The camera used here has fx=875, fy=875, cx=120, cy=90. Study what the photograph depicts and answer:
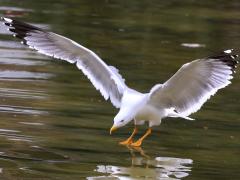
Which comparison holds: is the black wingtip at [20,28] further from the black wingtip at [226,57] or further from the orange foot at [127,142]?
the black wingtip at [226,57]

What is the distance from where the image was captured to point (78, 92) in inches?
424

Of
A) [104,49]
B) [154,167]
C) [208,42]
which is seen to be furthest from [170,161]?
[208,42]

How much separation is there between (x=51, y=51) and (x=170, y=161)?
1.89 metres

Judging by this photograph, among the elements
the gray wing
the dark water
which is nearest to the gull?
the gray wing

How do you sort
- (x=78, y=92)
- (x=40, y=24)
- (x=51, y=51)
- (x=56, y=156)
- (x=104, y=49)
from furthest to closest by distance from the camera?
(x=40, y=24) < (x=104, y=49) < (x=78, y=92) < (x=51, y=51) < (x=56, y=156)

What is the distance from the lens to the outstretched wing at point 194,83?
8.15 metres

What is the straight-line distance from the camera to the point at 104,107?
1014 centimetres

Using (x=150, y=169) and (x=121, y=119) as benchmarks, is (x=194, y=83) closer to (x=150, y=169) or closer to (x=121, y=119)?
(x=121, y=119)

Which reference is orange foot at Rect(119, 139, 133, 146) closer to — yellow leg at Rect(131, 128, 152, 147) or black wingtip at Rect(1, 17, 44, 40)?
yellow leg at Rect(131, 128, 152, 147)

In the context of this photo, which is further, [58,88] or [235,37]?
[235,37]

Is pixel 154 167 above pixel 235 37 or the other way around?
the other way around

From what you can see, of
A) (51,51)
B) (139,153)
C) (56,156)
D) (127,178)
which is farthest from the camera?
(51,51)

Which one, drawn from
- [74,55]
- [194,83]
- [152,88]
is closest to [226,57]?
[194,83]

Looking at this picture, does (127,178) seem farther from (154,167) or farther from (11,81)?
(11,81)
